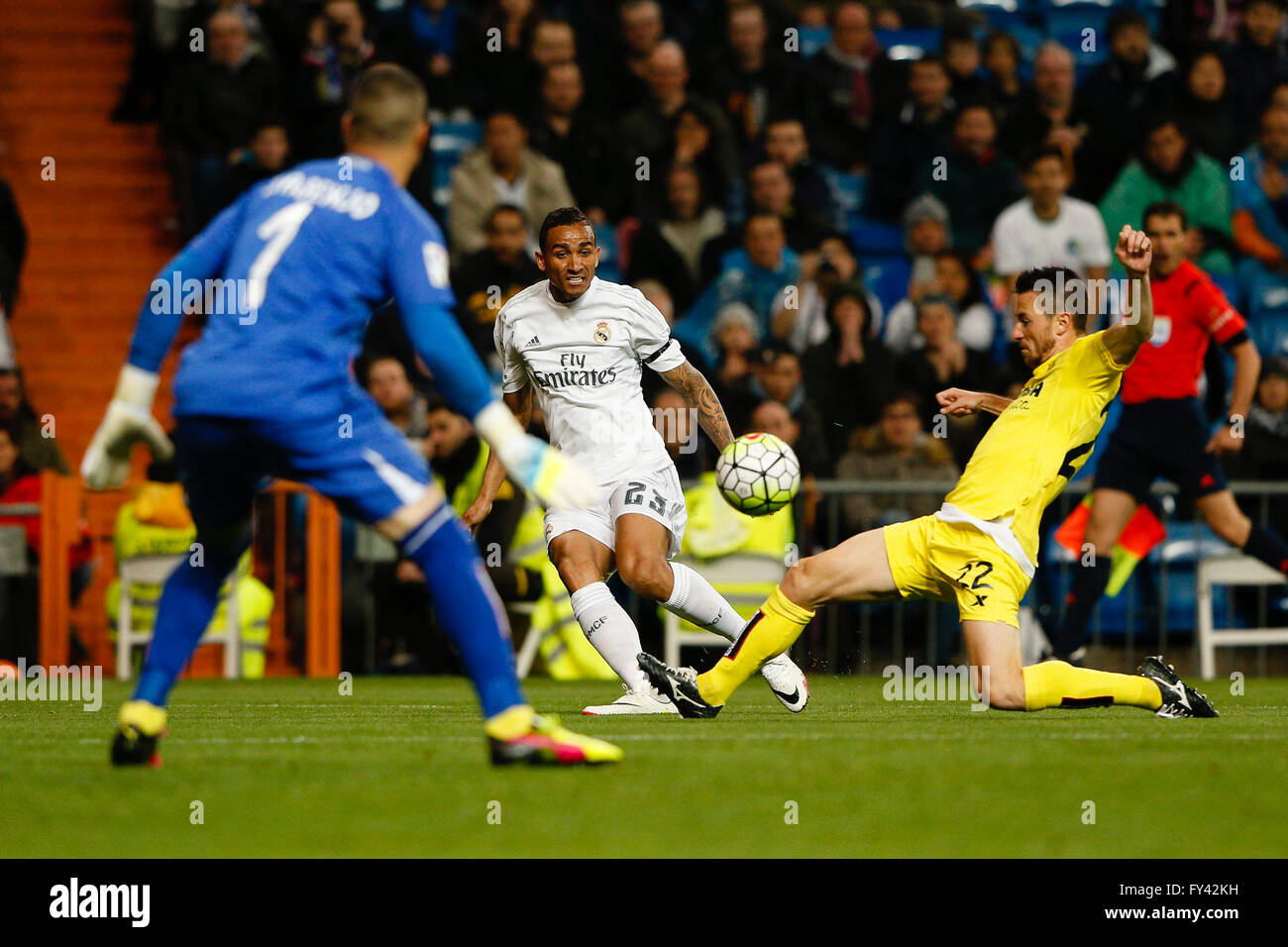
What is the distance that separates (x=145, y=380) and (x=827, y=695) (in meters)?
4.90

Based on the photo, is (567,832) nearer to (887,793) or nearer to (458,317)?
(887,793)

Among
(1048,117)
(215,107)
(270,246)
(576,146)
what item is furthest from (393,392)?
(270,246)

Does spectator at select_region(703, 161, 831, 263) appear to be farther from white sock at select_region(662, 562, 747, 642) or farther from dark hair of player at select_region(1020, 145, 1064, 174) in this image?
white sock at select_region(662, 562, 747, 642)

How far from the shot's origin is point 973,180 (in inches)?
561

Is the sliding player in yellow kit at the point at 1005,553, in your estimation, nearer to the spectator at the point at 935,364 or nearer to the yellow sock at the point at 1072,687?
the yellow sock at the point at 1072,687

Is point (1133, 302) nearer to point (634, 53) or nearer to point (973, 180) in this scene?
point (973, 180)

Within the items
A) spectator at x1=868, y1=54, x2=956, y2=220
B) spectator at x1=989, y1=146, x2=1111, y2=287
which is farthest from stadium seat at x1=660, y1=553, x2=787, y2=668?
spectator at x1=868, y1=54, x2=956, y2=220

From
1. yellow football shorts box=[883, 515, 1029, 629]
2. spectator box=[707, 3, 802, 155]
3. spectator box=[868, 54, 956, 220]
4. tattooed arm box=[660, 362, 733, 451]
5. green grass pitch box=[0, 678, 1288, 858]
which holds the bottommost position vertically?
green grass pitch box=[0, 678, 1288, 858]

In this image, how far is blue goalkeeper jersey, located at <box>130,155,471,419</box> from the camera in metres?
4.95

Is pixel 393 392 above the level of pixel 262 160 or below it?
below

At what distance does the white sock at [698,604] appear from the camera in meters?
7.69

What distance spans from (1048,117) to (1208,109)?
1.35m

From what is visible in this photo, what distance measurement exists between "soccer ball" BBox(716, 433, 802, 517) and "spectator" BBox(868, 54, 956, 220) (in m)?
7.71

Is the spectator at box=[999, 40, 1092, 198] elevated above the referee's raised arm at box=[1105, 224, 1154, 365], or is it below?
above
